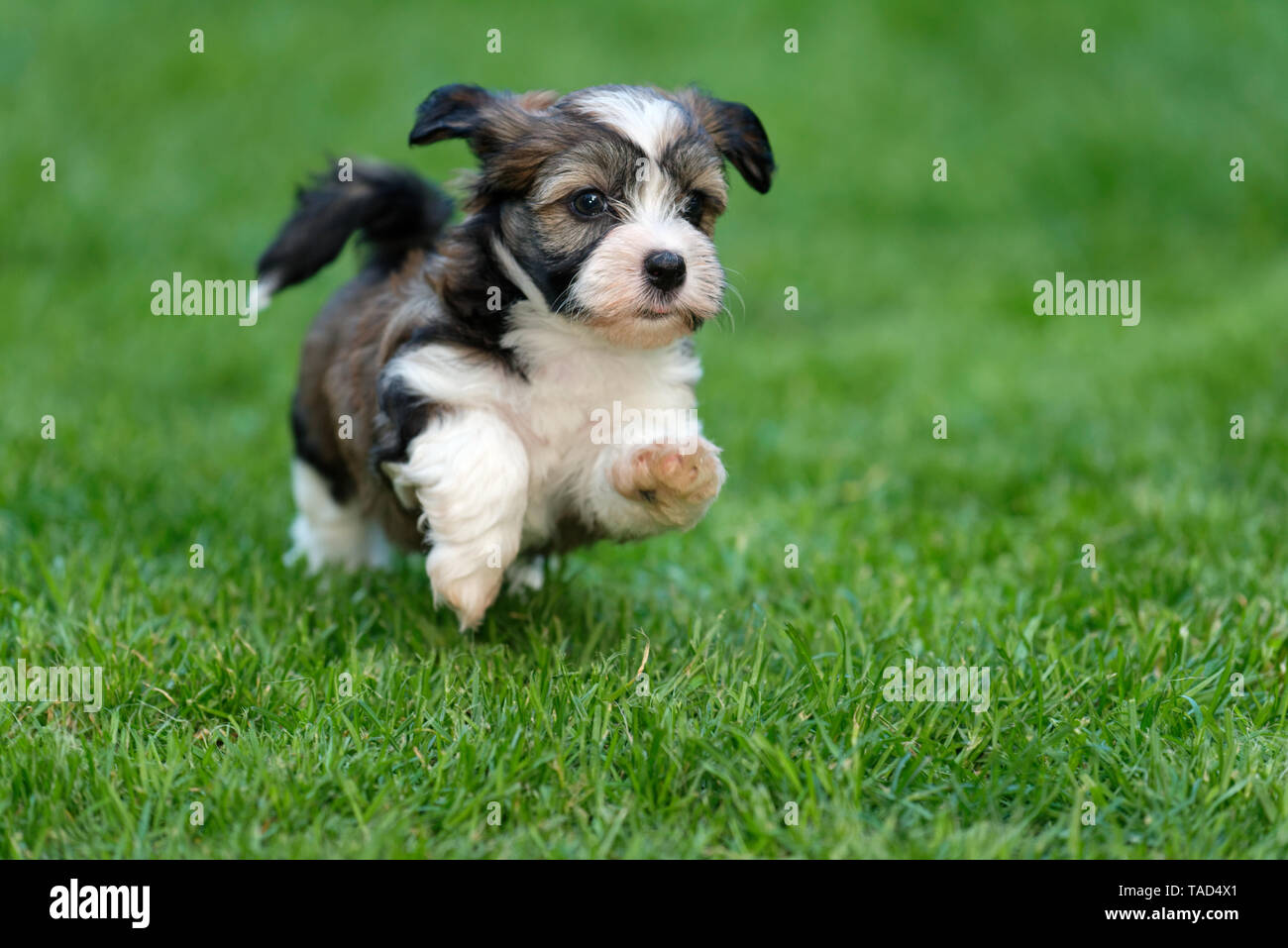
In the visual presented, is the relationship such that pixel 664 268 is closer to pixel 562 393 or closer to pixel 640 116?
pixel 640 116

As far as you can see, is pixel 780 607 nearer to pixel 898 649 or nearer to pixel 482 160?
pixel 898 649

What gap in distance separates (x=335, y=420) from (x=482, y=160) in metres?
1.12

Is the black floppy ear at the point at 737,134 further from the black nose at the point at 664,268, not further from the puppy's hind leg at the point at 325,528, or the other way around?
the puppy's hind leg at the point at 325,528

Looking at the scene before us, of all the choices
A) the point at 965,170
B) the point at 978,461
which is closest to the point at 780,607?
the point at 978,461

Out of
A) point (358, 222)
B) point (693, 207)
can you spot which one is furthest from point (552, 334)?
point (358, 222)

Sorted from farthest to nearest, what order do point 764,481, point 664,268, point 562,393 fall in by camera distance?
point 764,481 < point 562,393 < point 664,268

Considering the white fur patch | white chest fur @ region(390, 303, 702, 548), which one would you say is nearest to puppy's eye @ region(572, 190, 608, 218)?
the white fur patch

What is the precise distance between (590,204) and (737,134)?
64cm

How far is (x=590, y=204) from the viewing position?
11.4 feet

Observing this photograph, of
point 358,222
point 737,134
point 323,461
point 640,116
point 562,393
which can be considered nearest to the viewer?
point 640,116

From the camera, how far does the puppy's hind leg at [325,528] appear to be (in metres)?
4.71

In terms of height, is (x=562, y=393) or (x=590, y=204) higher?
(x=590, y=204)

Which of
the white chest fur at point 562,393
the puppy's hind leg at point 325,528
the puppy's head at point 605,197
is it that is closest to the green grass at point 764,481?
the puppy's hind leg at point 325,528

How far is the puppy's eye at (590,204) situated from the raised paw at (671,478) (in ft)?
2.02
